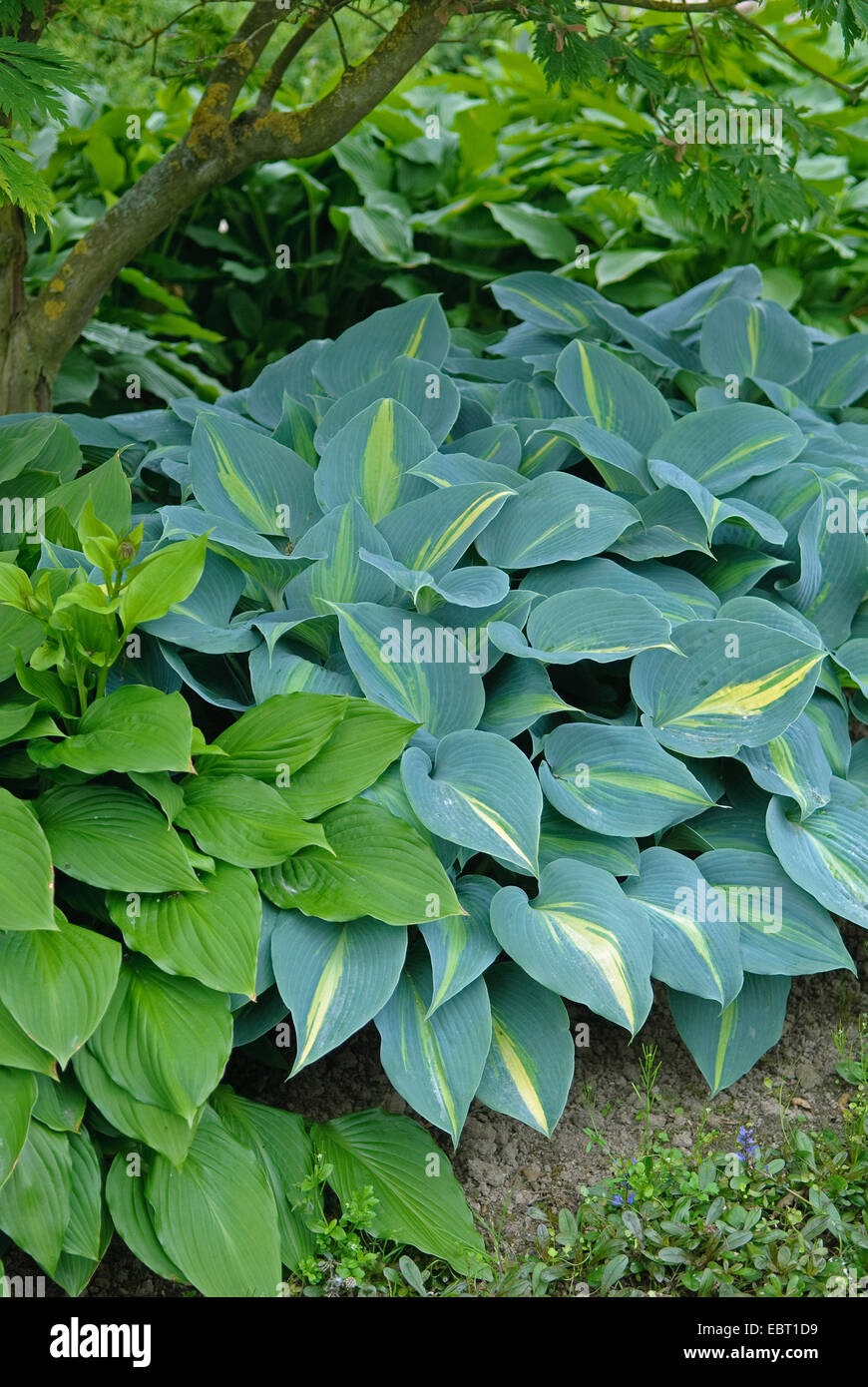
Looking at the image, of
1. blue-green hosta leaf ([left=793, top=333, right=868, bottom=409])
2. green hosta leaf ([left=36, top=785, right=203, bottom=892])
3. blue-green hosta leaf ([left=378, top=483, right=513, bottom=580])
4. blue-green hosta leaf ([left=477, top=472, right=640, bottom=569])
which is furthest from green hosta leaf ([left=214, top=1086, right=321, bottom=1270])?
blue-green hosta leaf ([left=793, top=333, right=868, bottom=409])

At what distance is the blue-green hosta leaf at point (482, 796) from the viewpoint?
1951mm

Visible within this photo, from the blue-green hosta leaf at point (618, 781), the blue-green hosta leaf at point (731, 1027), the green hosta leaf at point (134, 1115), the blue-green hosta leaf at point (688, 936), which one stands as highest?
the blue-green hosta leaf at point (618, 781)

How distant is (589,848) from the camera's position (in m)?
2.16

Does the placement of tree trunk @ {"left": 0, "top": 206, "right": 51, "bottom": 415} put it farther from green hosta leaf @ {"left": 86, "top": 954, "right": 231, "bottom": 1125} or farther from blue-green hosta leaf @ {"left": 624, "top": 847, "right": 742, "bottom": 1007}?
blue-green hosta leaf @ {"left": 624, "top": 847, "right": 742, "bottom": 1007}

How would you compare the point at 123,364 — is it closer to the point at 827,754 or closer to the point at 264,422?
the point at 264,422

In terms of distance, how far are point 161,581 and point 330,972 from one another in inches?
27.9

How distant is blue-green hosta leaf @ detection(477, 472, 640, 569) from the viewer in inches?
94.7

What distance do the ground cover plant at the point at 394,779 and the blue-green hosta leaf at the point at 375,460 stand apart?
1 centimetres

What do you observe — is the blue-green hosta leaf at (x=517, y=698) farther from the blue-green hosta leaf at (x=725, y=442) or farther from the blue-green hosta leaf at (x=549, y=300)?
the blue-green hosta leaf at (x=549, y=300)

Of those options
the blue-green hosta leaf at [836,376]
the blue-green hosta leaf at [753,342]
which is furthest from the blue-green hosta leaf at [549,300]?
the blue-green hosta leaf at [836,376]

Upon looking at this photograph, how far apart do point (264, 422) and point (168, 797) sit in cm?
139

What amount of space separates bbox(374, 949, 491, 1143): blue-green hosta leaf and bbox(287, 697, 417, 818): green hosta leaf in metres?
0.34

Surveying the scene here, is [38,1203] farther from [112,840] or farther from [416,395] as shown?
[416,395]

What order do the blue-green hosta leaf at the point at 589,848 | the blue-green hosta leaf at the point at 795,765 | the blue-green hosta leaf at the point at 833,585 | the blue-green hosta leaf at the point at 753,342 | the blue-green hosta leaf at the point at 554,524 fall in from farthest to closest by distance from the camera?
→ the blue-green hosta leaf at the point at 753,342, the blue-green hosta leaf at the point at 833,585, the blue-green hosta leaf at the point at 554,524, the blue-green hosta leaf at the point at 795,765, the blue-green hosta leaf at the point at 589,848
